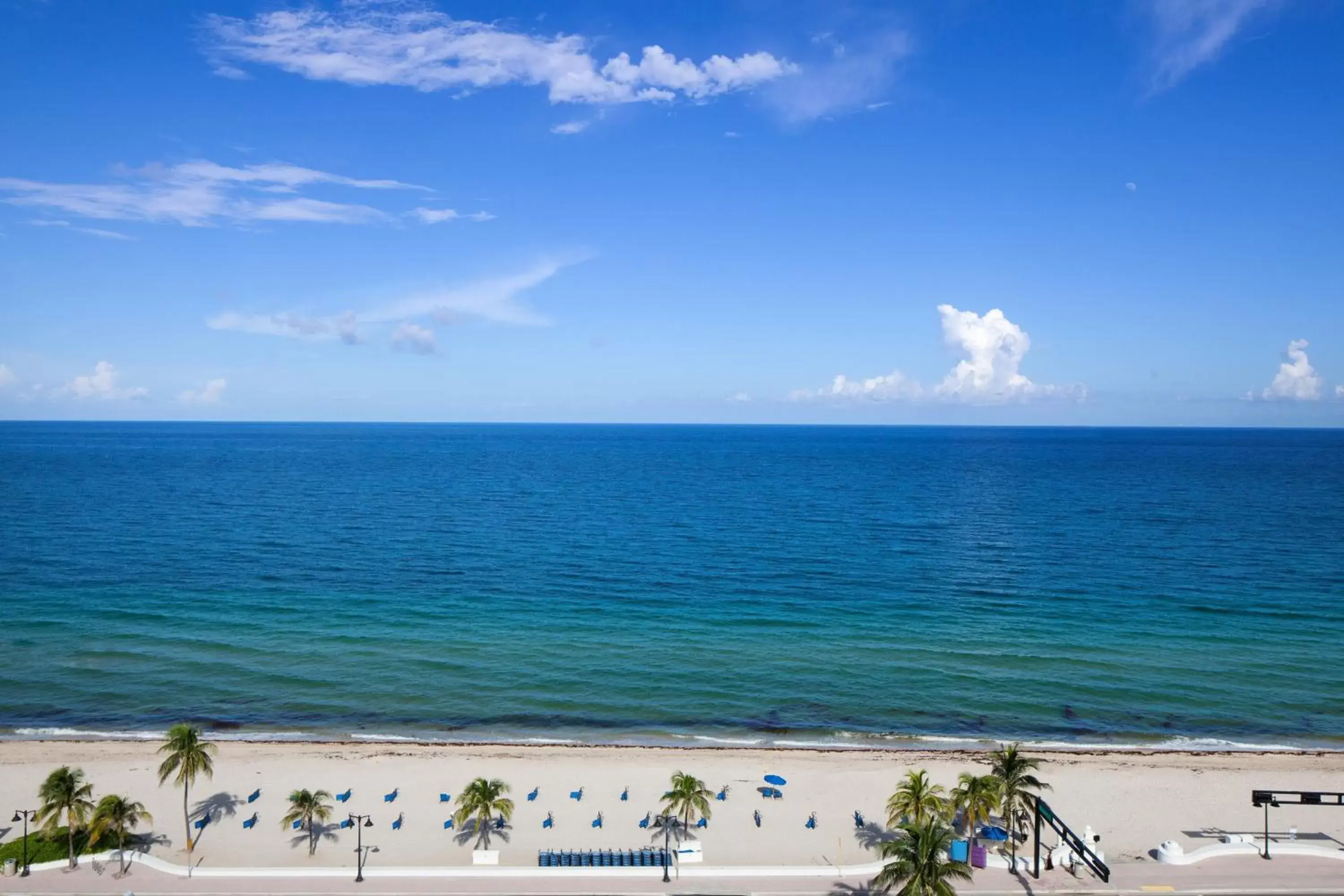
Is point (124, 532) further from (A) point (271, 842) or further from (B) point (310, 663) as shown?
(A) point (271, 842)

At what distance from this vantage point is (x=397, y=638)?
64438 millimetres

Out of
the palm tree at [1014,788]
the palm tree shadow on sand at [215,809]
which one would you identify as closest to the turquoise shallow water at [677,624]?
the palm tree shadow on sand at [215,809]

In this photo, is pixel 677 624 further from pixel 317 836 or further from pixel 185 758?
pixel 185 758

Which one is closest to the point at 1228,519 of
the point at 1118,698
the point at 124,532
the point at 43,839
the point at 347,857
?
the point at 1118,698

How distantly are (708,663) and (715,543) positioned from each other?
138 feet

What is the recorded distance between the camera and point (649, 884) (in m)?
31.6

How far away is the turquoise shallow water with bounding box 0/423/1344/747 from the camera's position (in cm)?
5162

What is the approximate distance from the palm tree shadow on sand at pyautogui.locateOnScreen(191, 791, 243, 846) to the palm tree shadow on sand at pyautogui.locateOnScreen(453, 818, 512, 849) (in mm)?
11266

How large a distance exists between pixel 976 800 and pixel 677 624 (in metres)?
37.6

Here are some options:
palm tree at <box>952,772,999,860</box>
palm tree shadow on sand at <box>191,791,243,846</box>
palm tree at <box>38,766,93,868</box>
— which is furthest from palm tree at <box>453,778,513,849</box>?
palm tree at <box>952,772,999,860</box>

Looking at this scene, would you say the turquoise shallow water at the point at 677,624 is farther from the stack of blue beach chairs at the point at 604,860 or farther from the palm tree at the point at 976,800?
the palm tree at the point at 976,800

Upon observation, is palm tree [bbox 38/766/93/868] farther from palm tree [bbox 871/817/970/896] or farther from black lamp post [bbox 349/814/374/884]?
palm tree [bbox 871/817/970/896]

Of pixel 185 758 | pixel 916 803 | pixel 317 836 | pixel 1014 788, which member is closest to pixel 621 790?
pixel 317 836

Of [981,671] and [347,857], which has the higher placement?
[981,671]
